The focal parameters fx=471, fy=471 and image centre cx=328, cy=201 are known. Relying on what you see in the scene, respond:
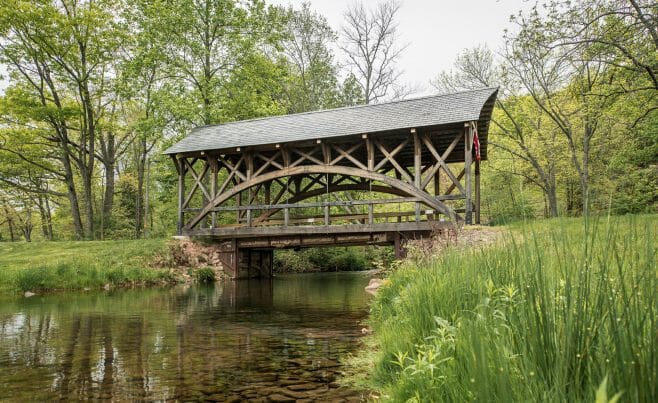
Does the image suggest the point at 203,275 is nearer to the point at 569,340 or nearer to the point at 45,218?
the point at 569,340

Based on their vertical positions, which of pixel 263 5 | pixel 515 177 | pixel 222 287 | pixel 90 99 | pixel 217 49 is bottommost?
pixel 222 287

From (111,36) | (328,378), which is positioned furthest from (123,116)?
(328,378)

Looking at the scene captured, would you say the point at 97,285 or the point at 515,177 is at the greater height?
the point at 515,177

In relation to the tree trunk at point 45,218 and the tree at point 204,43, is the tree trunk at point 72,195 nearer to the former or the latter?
the tree at point 204,43

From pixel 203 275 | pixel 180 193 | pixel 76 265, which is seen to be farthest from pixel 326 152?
pixel 76 265

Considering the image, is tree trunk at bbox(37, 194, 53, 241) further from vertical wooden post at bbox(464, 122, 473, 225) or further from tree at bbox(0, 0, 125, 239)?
vertical wooden post at bbox(464, 122, 473, 225)

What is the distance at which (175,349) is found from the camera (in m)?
5.70

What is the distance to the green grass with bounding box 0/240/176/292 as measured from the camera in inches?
500

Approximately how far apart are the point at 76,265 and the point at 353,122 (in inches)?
375

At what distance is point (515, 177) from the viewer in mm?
26562

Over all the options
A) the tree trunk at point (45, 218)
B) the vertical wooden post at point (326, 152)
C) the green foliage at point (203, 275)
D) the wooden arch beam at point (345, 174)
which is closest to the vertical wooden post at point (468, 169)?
the wooden arch beam at point (345, 174)

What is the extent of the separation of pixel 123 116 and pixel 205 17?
1207 cm

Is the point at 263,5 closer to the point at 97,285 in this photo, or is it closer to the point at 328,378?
the point at 97,285

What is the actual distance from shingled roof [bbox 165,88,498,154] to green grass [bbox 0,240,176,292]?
4.10m
